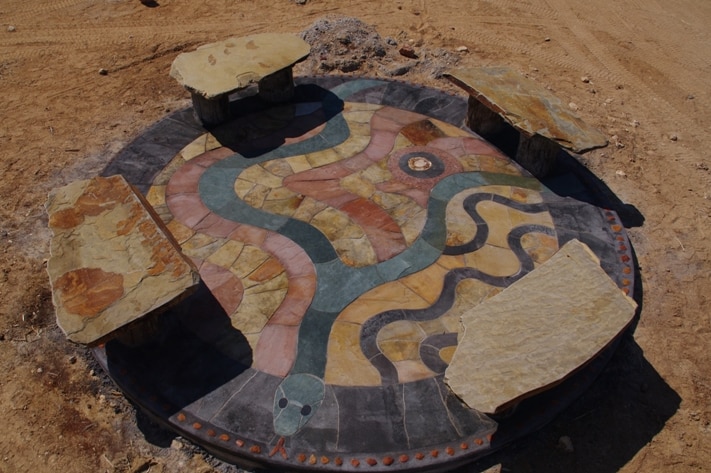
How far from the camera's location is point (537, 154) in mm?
9094

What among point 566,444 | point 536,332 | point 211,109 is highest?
point 536,332

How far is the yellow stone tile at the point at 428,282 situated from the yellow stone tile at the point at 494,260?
0.48 m

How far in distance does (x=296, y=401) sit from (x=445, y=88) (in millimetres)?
8063

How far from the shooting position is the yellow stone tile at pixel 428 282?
24.2ft

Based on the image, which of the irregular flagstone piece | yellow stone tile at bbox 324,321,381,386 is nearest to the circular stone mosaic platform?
yellow stone tile at bbox 324,321,381,386

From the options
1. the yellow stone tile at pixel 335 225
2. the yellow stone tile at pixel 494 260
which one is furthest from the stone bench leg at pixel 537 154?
the yellow stone tile at pixel 335 225

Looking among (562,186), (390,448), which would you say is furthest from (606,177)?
(390,448)

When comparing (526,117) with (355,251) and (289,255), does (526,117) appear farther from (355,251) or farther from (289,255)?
(289,255)

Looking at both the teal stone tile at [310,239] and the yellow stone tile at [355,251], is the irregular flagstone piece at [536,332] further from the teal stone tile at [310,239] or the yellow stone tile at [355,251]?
the teal stone tile at [310,239]

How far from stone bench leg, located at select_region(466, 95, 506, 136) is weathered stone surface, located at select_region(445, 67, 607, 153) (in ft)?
1.41

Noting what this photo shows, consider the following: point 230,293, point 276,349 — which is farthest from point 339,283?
point 230,293

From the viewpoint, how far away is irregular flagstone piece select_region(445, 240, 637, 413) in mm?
5504

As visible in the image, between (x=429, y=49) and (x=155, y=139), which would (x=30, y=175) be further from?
(x=429, y=49)

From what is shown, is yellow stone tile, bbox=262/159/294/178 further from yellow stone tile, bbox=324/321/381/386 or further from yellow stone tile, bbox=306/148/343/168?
yellow stone tile, bbox=324/321/381/386
